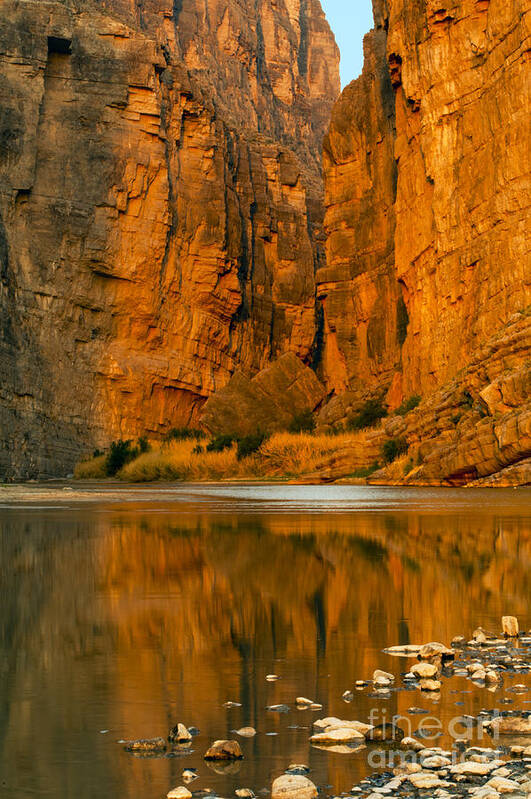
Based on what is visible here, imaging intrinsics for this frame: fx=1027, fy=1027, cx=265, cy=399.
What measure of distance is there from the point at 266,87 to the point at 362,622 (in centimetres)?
10280

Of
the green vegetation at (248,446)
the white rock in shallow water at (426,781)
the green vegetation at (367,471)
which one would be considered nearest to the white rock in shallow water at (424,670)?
the white rock in shallow water at (426,781)

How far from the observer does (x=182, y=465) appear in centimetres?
3828

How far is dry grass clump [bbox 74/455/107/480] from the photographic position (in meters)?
46.0

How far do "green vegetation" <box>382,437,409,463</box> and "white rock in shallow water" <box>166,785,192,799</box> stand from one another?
2622cm

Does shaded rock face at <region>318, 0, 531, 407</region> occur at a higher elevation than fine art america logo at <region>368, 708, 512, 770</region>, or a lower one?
higher

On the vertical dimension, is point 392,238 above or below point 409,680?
above

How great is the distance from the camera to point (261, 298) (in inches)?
2514

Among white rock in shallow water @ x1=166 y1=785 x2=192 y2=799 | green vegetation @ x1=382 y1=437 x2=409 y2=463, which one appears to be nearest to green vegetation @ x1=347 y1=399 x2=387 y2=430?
green vegetation @ x1=382 y1=437 x2=409 y2=463

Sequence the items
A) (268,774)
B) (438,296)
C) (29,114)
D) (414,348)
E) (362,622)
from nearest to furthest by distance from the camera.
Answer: (268,774) → (362,622) → (438,296) → (414,348) → (29,114)

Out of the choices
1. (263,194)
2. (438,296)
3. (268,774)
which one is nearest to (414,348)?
(438,296)

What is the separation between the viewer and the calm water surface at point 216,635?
3008 millimetres

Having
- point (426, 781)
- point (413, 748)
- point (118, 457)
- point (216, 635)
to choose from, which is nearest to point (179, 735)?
point (413, 748)

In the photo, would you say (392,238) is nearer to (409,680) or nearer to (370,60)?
(370,60)

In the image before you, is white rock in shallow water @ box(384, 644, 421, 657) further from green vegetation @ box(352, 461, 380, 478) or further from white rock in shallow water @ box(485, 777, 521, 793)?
green vegetation @ box(352, 461, 380, 478)
